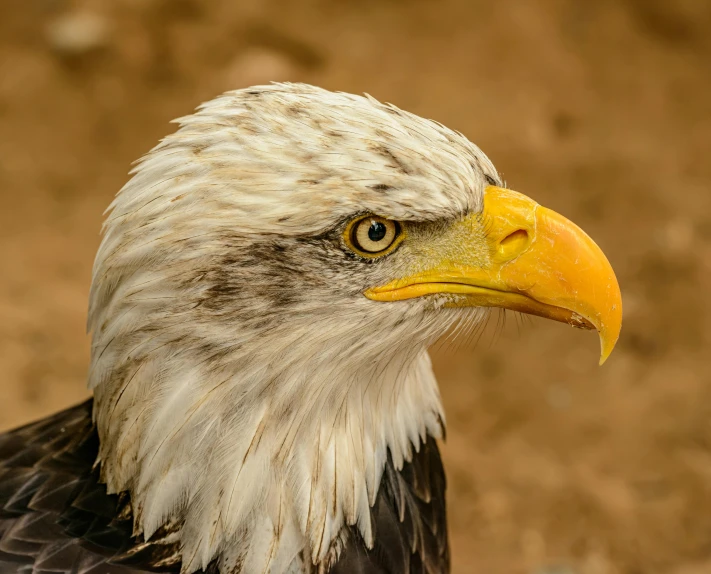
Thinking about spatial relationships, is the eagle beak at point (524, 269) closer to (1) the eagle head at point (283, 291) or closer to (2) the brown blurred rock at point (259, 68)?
(1) the eagle head at point (283, 291)

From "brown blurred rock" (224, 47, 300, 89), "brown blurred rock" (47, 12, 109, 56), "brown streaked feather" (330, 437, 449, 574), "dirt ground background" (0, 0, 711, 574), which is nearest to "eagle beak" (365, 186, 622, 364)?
"brown streaked feather" (330, 437, 449, 574)

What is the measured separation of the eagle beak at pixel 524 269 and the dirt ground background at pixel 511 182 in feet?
8.06

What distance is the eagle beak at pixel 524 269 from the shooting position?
1995mm

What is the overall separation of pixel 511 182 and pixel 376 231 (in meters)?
3.74

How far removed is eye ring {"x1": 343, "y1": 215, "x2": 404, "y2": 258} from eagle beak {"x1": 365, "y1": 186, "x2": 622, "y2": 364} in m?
0.10

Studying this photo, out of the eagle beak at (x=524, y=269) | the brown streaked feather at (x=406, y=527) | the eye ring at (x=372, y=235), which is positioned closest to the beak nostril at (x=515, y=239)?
the eagle beak at (x=524, y=269)

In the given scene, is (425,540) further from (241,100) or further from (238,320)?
(241,100)

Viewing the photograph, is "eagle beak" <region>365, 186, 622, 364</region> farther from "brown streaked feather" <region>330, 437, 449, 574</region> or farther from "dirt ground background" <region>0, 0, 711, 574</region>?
"dirt ground background" <region>0, 0, 711, 574</region>

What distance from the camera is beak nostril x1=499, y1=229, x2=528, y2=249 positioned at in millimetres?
2021

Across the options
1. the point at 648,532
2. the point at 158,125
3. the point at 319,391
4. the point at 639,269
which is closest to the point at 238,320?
the point at 319,391

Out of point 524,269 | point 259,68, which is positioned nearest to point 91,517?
point 524,269

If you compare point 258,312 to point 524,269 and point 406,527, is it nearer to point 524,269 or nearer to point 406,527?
point 524,269

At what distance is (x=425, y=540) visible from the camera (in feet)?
8.20

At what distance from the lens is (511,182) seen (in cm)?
550
